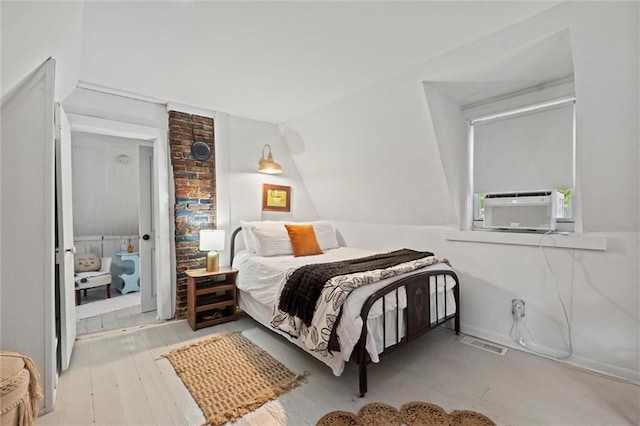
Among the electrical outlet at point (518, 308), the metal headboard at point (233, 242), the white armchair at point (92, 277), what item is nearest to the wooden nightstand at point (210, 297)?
the metal headboard at point (233, 242)

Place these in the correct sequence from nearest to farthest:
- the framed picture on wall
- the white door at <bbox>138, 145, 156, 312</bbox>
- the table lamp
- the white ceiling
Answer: the white ceiling
the table lamp
the white door at <bbox>138, 145, 156, 312</bbox>
the framed picture on wall

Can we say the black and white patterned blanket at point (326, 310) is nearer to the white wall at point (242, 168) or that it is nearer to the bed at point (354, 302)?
the bed at point (354, 302)

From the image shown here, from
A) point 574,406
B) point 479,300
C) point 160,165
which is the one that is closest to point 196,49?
point 160,165

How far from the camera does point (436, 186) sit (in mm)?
3102

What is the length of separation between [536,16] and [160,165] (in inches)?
140

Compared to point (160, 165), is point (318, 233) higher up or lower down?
lower down

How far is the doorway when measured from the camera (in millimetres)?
3689

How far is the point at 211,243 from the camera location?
10.7 ft

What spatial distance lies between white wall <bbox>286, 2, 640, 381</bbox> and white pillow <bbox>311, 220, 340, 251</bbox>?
461 mm

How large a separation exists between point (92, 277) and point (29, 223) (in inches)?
109

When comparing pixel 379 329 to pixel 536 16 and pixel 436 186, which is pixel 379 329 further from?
pixel 536 16

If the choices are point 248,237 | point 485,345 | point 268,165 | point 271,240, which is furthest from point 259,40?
point 485,345

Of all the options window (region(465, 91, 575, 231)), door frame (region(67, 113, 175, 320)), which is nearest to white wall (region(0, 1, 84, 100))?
door frame (region(67, 113, 175, 320))

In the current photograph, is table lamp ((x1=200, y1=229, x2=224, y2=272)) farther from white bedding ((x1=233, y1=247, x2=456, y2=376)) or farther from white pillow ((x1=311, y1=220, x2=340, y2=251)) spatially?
white pillow ((x1=311, y1=220, x2=340, y2=251))
